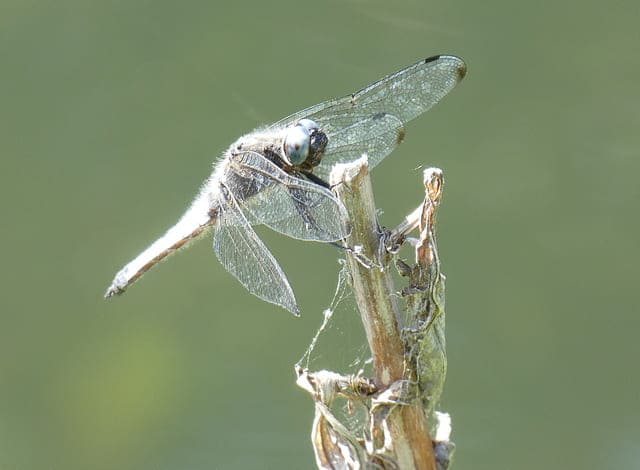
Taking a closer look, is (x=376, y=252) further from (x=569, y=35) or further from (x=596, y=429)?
(x=569, y=35)

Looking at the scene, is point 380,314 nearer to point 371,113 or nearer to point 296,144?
point 296,144

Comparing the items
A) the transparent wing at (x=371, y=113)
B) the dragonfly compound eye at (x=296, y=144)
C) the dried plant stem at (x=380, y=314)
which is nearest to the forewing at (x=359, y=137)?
the transparent wing at (x=371, y=113)

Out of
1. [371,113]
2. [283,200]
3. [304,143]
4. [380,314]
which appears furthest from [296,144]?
[380,314]

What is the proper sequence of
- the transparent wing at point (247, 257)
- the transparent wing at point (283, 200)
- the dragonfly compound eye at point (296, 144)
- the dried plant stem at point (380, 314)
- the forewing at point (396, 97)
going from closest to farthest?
the dried plant stem at point (380, 314), the transparent wing at point (283, 200), the transparent wing at point (247, 257), the dragonfly compound eye at point (296, 144), the forewing at point (396, 97)

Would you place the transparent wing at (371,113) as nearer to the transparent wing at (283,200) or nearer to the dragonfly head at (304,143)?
the dragonfly head at (304,143)

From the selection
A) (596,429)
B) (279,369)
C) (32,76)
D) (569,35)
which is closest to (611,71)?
(569,35)

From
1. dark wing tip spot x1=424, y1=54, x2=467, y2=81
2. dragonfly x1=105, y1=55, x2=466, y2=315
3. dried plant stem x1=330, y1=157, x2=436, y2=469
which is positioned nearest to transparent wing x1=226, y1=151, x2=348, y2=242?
dragonfly x1=105, y1=55, x2=466, y2=315
